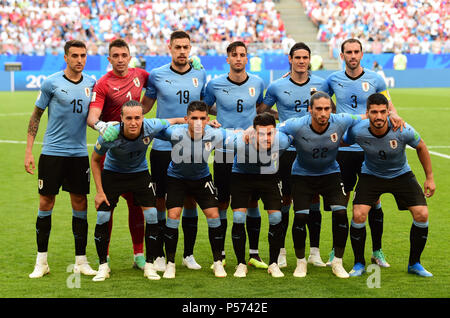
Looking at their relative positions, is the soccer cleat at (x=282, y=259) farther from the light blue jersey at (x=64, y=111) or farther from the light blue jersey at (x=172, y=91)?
the light blue jersey at (x=64, y=111)

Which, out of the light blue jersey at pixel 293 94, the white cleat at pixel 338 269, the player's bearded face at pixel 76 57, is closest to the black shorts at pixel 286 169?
the light blue jersey at pixel 293 94

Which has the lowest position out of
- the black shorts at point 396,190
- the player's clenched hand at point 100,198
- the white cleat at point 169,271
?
the white cleat at point 169,271

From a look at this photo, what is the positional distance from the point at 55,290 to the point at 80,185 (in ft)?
4.08

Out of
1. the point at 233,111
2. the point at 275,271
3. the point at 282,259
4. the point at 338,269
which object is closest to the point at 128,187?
the point at 233,111

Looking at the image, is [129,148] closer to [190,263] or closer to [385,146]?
[190,263]

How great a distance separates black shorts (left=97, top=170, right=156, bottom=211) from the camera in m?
7.47

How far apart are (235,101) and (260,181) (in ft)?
3.44

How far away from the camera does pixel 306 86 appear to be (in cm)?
822

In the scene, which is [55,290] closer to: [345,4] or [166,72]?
[166,72]

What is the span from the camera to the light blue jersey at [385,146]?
7.37 metres

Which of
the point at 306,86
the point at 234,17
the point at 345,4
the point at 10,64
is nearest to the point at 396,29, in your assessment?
the point at 345,4

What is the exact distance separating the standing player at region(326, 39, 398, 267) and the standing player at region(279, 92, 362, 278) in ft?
2.20

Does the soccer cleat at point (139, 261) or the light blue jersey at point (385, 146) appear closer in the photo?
the light blue jersey at point (385, 146)

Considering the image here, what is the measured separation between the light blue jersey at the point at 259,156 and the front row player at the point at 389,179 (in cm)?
72
